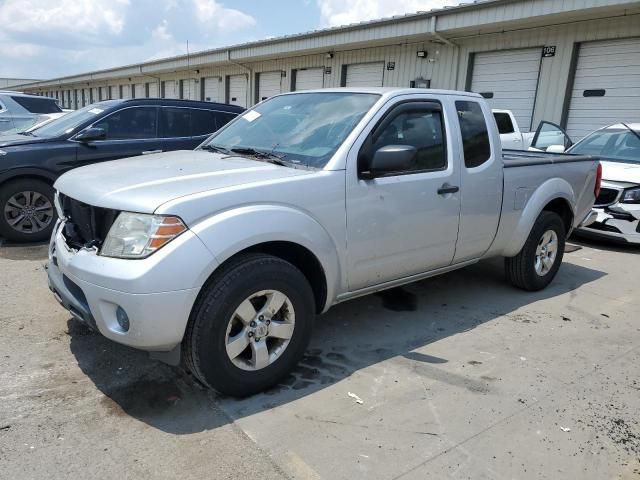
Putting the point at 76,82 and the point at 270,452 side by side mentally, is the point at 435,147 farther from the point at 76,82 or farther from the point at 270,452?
the point at 76,82

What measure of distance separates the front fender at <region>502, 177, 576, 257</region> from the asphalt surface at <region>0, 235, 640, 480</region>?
2.08 ft

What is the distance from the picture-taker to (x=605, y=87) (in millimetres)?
11211

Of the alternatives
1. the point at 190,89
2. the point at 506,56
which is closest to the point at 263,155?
the point at 506,56

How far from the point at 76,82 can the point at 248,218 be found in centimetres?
4637

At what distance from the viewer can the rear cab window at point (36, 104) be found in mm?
12137

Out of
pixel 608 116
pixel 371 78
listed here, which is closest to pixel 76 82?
pixel 371 78

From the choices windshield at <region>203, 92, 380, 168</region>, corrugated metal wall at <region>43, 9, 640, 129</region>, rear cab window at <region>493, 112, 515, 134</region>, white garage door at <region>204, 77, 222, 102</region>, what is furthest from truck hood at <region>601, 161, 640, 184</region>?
white garage door at <region>204, 77, 222, 102</region>

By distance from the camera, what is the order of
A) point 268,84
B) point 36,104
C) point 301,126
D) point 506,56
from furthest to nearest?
point 268,84 < point 506,56 < point 36,104 < point 301,126

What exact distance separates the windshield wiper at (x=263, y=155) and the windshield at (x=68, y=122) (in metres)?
3.76

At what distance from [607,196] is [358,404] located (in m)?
5.70

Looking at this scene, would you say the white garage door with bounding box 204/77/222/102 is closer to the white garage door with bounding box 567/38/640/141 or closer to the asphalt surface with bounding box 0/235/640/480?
the white garage door with bounding box 567/38/640/141

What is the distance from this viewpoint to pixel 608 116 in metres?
11.3

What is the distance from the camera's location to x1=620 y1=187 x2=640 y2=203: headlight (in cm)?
687

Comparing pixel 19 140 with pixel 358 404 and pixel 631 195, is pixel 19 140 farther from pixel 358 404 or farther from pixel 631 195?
pixel 631 195
